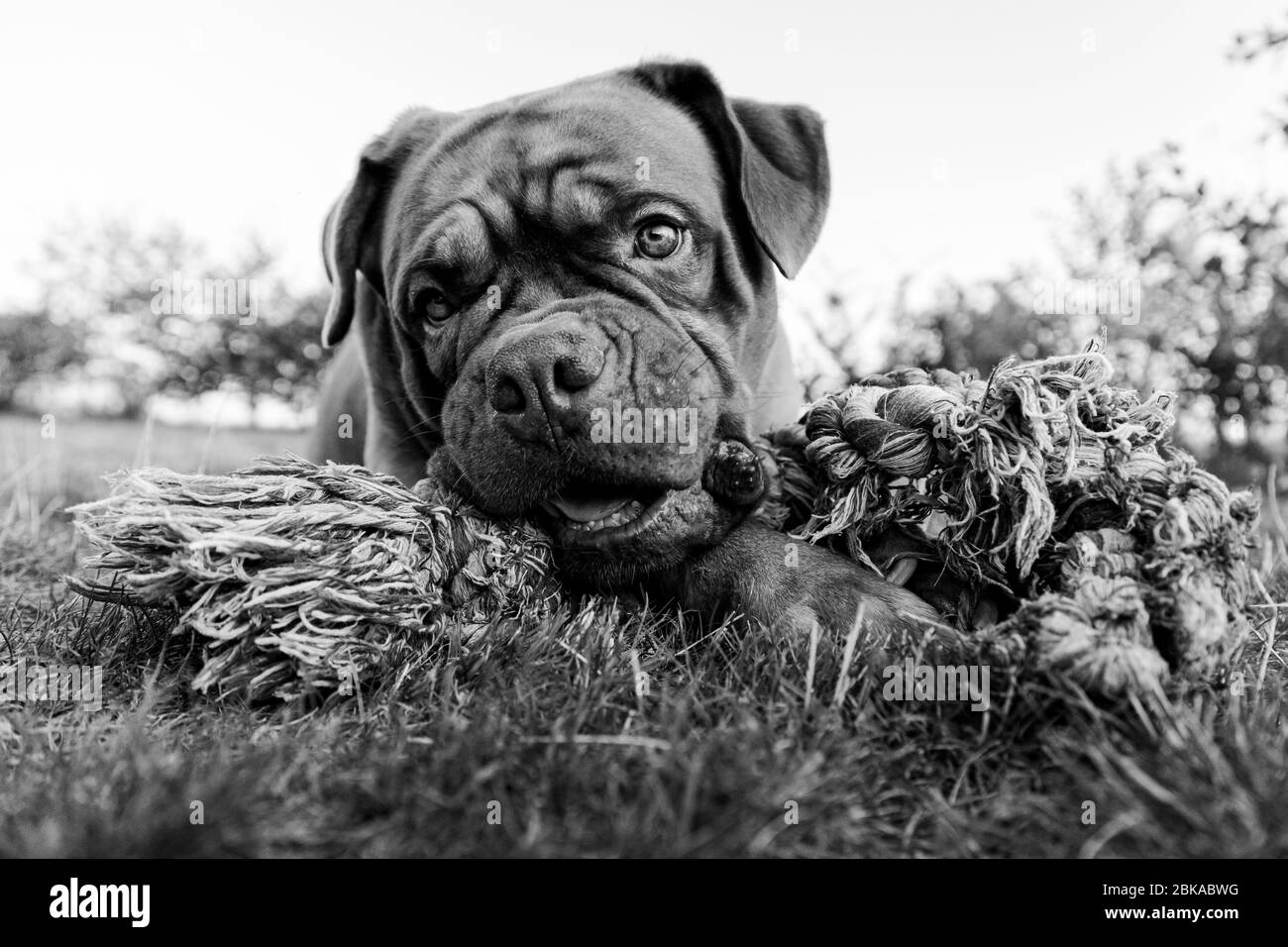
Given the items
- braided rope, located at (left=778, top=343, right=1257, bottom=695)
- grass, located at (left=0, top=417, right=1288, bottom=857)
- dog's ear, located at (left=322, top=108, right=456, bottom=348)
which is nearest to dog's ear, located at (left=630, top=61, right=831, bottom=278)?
braided rope, located at (left=778, top=343, right=1257, bottom=695)

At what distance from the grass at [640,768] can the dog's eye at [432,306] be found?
4.34ft

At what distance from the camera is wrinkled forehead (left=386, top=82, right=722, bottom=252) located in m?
2.80

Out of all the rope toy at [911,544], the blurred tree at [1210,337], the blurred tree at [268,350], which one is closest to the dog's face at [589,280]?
the rope toy at [911,544]

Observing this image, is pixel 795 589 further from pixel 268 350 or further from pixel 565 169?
pixel 268 350

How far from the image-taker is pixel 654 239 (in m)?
2.85

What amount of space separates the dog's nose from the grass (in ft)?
1.77

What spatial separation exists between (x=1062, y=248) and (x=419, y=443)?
1083 cm

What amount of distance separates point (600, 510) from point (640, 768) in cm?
97

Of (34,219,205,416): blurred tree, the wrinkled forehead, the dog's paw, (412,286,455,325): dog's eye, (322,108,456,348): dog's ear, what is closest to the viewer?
the dog's paw

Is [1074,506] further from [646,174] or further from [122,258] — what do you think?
[122,258]

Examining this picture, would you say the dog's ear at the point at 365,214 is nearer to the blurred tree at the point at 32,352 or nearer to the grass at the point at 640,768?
the grass at the point at 640,768

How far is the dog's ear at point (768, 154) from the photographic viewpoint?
3055 mm

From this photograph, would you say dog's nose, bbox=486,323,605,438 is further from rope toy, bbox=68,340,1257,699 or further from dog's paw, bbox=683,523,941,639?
dog's paw, bbox=683,523,941,639

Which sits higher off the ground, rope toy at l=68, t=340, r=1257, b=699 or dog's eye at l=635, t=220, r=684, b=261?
dog's eye at l=635, t=220, r=684, b=261
